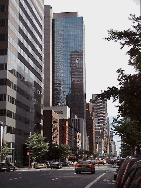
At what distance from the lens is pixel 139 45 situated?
16.0 meters

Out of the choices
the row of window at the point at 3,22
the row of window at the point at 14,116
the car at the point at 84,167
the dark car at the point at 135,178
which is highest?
the row of window at the point at 3,22

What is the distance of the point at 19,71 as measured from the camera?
96.4m

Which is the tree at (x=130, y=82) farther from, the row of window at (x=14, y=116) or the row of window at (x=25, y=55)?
the row of window at (x=25, y=55)

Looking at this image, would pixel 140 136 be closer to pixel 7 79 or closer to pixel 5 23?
pixel 7 79

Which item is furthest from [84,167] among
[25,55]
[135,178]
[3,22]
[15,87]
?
[25,55]

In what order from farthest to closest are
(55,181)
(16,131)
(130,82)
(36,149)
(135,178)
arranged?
1. (36,149)
2. (16,131)
3. (55,181)
4. (130,82)
5. (135,178)

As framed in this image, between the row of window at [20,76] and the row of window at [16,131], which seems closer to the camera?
the row of window at [16,131]

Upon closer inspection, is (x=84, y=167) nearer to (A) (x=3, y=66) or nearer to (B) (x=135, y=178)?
(B) (x=135, y=178)

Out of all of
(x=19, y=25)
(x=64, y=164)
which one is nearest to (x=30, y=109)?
(x=64, y=164)

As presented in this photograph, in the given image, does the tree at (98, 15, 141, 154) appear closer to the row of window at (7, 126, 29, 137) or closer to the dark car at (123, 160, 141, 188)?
the dark car at (123, 160, 141, 188)

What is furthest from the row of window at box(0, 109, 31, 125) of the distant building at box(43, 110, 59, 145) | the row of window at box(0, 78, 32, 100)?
the distant building at box(43, 110, 59, 145)

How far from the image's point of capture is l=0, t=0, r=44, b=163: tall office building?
86875 millimetres

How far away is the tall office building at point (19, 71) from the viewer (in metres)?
86.9

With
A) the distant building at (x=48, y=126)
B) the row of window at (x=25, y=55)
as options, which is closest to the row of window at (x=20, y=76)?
the row of window at (x=25, y=55)
